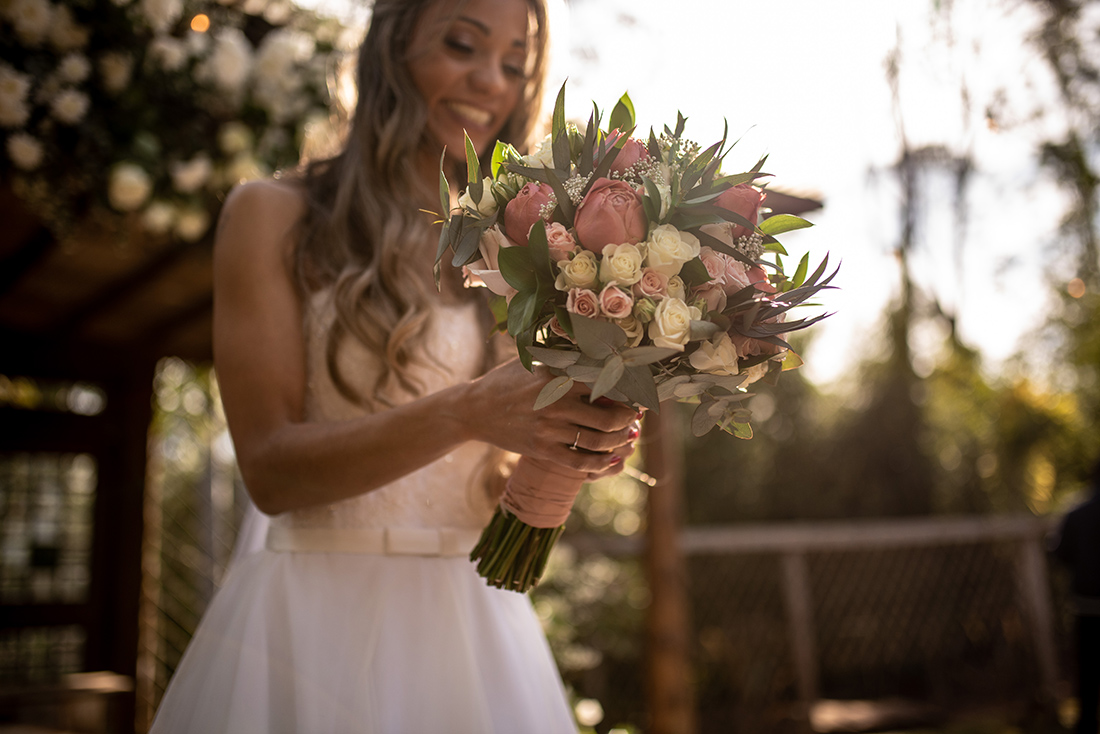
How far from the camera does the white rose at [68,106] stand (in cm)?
267

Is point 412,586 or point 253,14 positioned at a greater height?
point 253,14

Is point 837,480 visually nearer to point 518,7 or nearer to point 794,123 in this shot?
point 794,123

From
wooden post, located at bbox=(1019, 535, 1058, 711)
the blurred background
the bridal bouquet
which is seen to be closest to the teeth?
the blurred background

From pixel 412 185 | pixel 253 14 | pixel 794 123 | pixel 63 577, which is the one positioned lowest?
pixel 63 577

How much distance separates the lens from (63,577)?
179 inches

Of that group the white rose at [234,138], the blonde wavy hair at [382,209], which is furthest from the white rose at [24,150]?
the blonde wavy hair at [382,209]

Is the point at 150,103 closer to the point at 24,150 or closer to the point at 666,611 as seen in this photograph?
the point at 24,150

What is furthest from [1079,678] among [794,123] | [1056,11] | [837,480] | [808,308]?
[808,308]

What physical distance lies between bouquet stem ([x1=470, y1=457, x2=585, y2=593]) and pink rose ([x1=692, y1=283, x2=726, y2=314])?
327 millimetres

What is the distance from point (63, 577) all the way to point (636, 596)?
12.8 ft

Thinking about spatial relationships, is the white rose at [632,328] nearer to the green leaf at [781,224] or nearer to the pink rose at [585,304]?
the pink rose at [585,304]

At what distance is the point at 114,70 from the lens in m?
2.78

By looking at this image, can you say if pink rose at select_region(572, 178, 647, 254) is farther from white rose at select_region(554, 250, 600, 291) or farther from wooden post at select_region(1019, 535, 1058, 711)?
wooden post at select_region(1019, 535, 1058, 711)

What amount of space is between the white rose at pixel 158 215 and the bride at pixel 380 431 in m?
1.55
